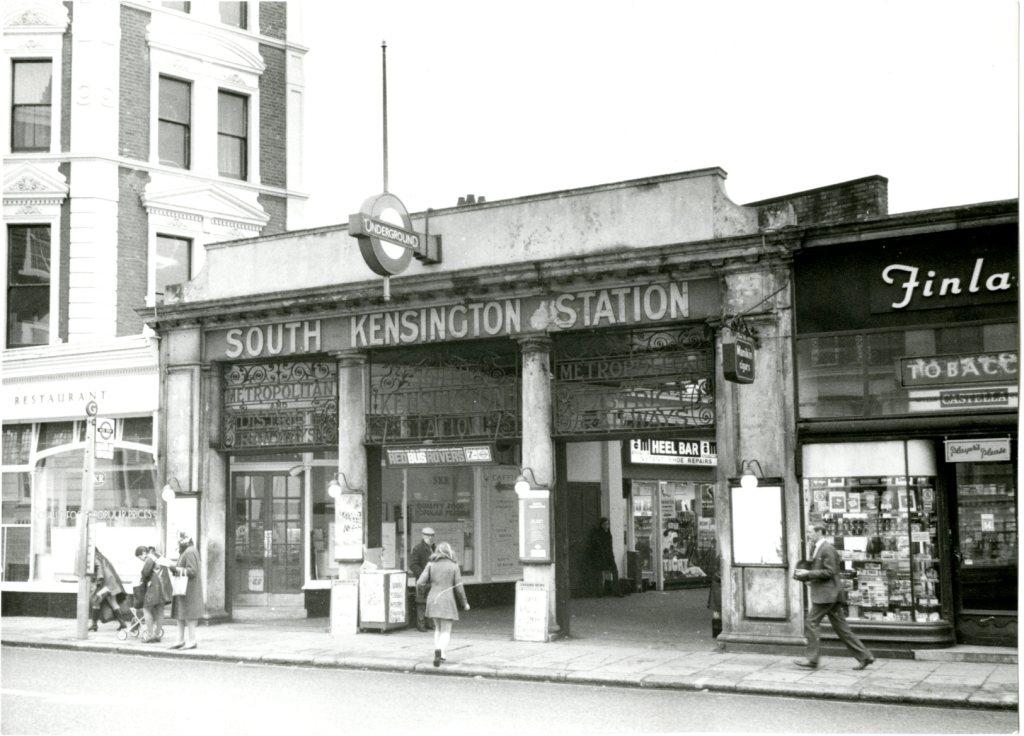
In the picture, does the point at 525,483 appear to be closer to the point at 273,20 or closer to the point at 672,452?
the point at 672,452

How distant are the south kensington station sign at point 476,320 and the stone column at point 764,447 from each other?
79 cm

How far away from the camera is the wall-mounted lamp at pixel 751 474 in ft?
50.0

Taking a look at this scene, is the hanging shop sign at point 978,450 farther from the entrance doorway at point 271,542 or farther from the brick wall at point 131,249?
the brick wall at point 131,249

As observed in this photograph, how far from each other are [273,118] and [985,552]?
59.9 ft

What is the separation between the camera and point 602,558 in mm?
24562

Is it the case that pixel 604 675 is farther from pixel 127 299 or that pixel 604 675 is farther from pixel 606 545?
pixel 127 299

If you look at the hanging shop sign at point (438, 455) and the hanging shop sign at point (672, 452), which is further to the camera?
the hanging shop sign at point (672, 452)

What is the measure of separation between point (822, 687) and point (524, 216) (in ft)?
27.8

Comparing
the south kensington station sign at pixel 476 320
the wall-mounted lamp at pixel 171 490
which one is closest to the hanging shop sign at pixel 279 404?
the south kensington station sign at pixel 476 320

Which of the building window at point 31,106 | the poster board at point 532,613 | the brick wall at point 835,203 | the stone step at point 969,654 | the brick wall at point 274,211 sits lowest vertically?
the stone step at point 969,654

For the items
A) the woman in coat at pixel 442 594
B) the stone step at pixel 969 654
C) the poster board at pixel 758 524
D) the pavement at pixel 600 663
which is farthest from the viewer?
the poster board at pixel 758 524

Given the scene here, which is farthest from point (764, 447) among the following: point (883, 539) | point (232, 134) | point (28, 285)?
point (28, 285)

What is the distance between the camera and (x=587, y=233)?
17.0m

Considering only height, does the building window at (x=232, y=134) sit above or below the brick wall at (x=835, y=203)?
above
